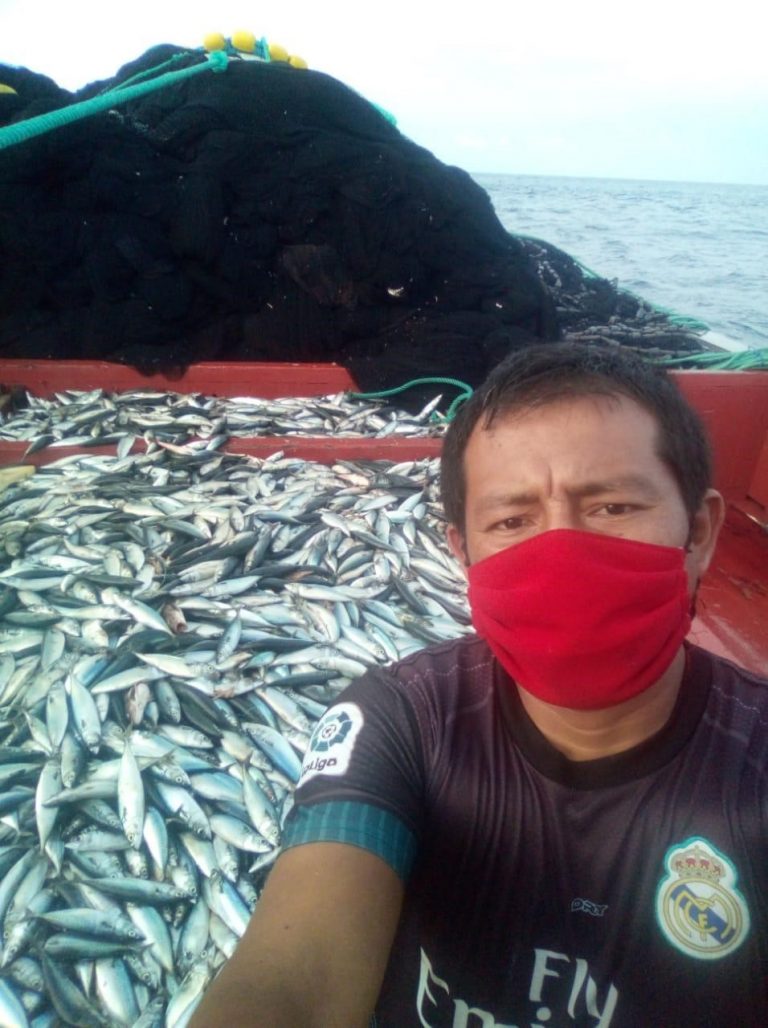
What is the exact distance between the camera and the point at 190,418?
5410 mm

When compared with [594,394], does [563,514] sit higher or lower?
lower

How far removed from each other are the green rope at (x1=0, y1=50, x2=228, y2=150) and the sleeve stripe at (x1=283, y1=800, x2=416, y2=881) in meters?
5.12

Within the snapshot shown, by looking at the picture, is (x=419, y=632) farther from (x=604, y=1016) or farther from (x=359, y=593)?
(x=604, y=1016)

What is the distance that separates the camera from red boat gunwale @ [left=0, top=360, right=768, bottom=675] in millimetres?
4090

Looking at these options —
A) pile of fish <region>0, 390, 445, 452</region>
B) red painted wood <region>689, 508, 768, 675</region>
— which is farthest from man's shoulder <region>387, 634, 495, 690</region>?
pile of fish <region>0, 390, 445, 452</region>

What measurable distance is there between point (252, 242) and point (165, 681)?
4861 millimetres

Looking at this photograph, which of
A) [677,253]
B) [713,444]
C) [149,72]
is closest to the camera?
[713,444]

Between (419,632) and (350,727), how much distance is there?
1870 millimetres

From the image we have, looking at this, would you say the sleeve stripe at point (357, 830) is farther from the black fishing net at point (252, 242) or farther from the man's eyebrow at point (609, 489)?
the black fishing net at point (252, 242)

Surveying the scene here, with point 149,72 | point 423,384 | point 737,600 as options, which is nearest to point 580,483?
point 737,600

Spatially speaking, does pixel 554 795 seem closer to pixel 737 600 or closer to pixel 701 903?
pixel 701 903

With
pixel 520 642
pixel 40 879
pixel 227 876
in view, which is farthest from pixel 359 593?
pixel 520 642

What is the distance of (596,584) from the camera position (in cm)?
133

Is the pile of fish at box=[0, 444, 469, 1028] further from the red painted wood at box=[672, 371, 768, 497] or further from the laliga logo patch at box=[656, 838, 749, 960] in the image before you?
the red painted wood at box=[672, 371, 768, 497]
